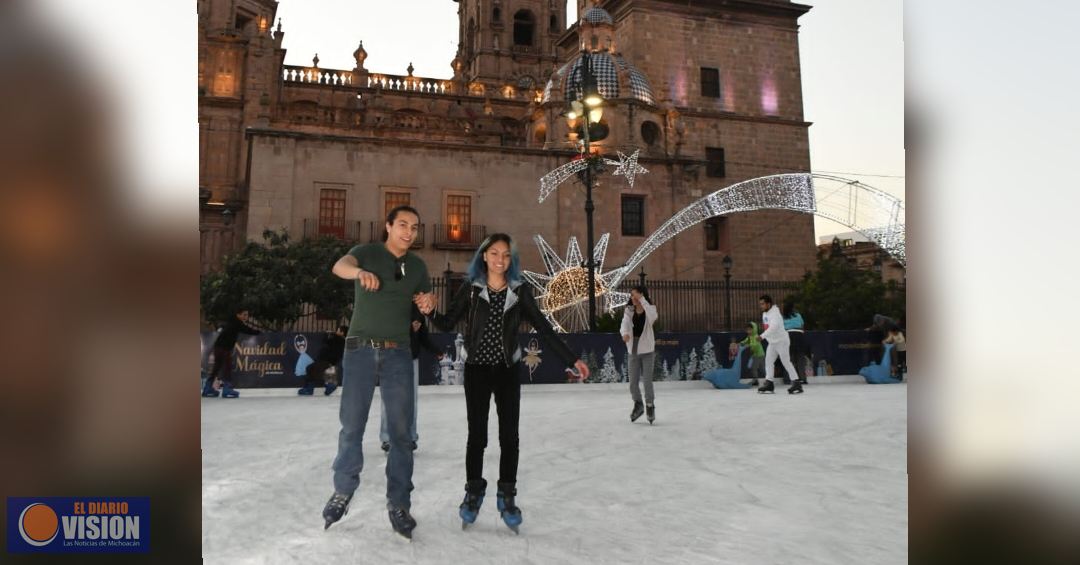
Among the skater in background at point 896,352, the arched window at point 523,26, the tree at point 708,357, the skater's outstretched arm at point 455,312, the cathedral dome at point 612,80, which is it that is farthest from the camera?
the arched window at point 523,26

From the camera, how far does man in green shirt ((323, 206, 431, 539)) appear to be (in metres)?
3.38

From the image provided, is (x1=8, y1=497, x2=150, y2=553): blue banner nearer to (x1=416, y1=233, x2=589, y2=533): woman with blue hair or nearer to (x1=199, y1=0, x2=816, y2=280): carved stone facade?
(x1=416, y1=233, x2=589, y2=533): woman with blue hair

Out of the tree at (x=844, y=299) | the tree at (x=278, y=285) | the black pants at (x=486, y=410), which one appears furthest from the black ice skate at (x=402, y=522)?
the tree at (x=844, y=299)

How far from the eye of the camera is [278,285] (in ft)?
55.4

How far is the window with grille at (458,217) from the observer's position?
2288 centimetres

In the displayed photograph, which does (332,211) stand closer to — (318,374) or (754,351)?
(318,374)

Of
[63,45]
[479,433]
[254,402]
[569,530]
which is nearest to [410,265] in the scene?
Answer: [479,433]

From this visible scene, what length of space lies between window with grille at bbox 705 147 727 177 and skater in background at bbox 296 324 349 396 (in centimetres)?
2101

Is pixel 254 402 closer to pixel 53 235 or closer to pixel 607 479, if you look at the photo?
pixel 607 479

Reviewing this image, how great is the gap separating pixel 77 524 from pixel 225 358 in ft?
33.9

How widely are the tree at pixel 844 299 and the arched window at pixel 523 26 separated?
3140cm

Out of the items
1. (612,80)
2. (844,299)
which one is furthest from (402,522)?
(612,80)

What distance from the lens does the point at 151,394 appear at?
1.96 m

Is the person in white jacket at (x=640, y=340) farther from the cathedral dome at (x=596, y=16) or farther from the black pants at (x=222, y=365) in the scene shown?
the cathedral dome at (x=596, y=16)
